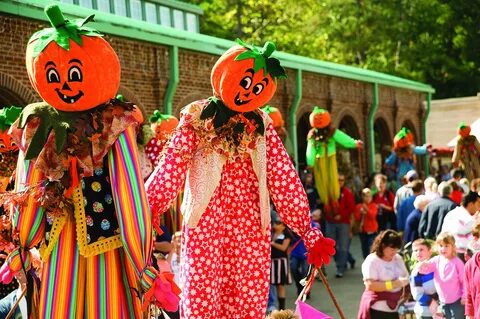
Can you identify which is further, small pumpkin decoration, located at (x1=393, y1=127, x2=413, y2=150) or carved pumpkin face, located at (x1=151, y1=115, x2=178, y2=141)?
small pumpkin decoration, located at (x1=393, y1=127, x2=413, y2=150)

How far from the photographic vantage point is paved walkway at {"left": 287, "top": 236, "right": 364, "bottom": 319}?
973cm

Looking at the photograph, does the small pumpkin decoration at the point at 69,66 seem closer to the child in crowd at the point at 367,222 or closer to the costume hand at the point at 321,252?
the costume hand at the point at 321,252

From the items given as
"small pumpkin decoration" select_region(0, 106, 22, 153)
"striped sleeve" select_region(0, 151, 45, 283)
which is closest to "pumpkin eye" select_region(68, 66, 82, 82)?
"striped sleeve" select_region(0, 151, 45, 283)

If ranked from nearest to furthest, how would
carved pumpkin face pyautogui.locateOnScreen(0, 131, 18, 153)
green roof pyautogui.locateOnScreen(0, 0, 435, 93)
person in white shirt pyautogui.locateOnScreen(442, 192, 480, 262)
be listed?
carved pumpkin face pyautogui.locateOnScreen(0, 131, 18, 153), person in white shirt pyautogui.locateOnScreen(442, 192, 480, 262), green roof pyautogui.locateOnScreen(0, 0, 435, 93)

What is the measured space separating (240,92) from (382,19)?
34324 millimetres

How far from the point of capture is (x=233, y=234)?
4875 mm

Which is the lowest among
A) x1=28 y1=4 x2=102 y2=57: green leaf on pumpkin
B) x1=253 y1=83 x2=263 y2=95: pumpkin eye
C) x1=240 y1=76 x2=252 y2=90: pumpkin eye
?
x1=253 y1=83 x2=263 y2=95: pumpkin eye

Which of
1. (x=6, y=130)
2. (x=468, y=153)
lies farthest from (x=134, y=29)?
(x=6, y=130)

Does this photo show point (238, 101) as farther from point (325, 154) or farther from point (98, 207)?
point (325, 154)

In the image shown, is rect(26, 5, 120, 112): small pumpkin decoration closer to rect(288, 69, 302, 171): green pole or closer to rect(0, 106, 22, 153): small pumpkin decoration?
rect(0, 106, 22, 153): small pumpkin decoration

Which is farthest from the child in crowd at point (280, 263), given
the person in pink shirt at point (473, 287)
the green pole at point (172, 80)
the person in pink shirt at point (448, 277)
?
the green pole at point (172, 80)

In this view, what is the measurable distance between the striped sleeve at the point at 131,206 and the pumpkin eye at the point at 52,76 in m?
0.42

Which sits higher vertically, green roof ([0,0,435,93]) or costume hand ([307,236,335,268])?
green roof ([0,0,435,93])

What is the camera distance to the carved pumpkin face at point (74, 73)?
4016 mm
